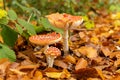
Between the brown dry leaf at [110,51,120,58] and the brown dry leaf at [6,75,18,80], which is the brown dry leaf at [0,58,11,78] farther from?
the brown dry leaf at [110,51,120,58]

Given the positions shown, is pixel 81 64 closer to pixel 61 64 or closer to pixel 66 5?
pixel 61 64

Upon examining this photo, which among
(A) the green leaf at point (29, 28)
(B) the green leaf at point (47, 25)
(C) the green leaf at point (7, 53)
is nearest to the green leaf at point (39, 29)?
(B) the green leaf at point (47, 25)

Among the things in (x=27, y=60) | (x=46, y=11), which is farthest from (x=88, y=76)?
(x=46, y=11)

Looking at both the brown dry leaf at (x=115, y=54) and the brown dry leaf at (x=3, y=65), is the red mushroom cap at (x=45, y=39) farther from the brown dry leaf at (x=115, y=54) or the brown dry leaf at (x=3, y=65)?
the brown dry leaf at (x=115, y=54)

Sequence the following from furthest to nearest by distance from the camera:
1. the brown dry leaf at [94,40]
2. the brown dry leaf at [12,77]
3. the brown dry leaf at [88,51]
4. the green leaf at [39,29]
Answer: the brown dry leaf at [94,40] < the green leaf at [39,29] < the brown dry leaf at [88,51] < the brown dry leaf at [12,77]

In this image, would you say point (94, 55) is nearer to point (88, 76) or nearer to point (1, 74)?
point (88, 76)
